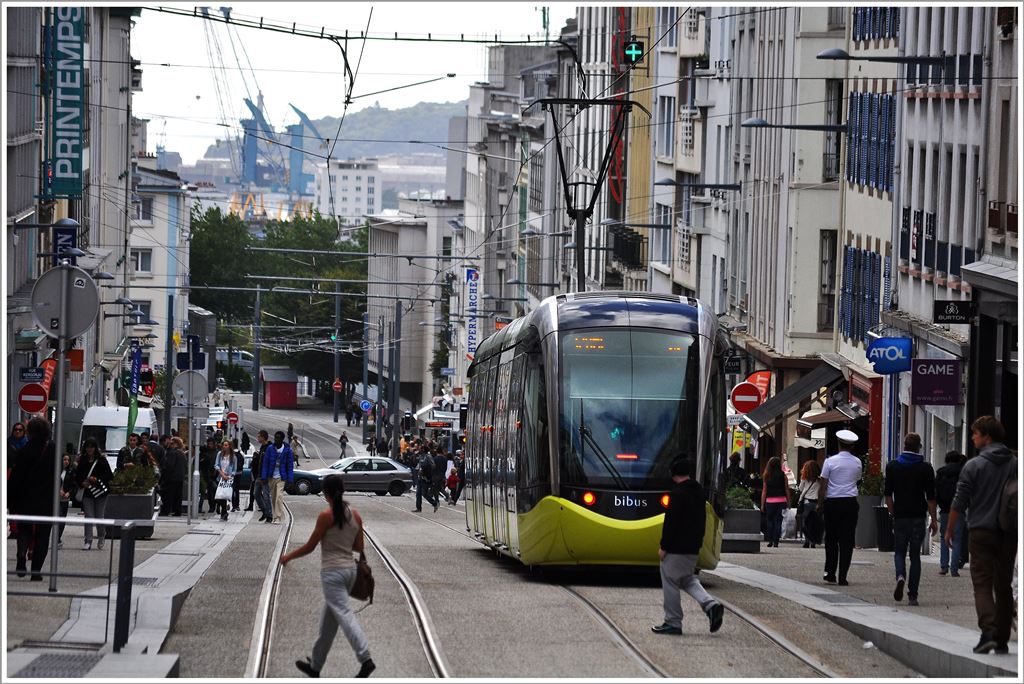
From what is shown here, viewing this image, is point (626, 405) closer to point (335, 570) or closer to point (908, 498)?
point (908, 498)

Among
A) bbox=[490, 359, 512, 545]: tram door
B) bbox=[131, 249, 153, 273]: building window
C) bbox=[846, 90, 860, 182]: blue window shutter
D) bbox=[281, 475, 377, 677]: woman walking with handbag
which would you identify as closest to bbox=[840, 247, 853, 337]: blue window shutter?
bbox=[846, 90, 860, 182]: blue window shutter

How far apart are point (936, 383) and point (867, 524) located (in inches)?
97.9

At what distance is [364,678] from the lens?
1314 cm

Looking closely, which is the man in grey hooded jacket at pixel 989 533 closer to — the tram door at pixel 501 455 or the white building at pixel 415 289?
the tram door at pixel 501 455

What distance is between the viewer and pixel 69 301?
18359mm

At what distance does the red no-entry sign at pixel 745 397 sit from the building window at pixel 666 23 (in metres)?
35.6

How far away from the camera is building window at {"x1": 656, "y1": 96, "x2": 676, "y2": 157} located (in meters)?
72.7

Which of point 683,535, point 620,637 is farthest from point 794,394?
point 620,637

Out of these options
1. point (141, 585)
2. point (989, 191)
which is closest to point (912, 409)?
point (989, 191)

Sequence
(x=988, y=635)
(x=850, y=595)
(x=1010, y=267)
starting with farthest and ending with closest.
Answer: (x=1010, y=267), (x=850, y=595), (x=988, y=635)

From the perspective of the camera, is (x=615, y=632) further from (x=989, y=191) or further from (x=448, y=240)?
(x=448, y=240)

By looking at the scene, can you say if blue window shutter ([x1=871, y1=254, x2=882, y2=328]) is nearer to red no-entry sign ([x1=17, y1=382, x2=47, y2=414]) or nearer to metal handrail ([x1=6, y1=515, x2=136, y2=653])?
red no-entry sign ([x1=17, y1=382, x2=47, y2=414])

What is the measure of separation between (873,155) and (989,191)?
40.6ft

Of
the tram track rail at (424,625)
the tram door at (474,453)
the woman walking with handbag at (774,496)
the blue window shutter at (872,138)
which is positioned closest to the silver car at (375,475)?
the blue window shutter at (872,138)
